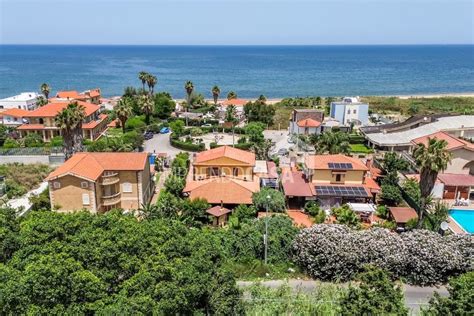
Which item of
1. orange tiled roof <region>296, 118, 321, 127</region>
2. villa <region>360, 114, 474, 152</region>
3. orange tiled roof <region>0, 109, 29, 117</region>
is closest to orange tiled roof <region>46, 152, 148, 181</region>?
orange tiled roof <region>296, 118, 321, 127</region>

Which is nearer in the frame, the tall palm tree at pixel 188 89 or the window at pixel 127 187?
the window at pixel 127 187

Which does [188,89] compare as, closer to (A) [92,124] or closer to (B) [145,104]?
(B) [145,104]

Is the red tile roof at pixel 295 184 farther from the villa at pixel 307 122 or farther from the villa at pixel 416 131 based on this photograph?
the villa at pixel 307 122

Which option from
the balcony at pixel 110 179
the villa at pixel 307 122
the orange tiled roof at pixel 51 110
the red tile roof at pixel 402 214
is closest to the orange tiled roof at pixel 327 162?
the red tile roof at pixel 402 214

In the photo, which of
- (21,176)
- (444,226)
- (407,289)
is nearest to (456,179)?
(444,226)

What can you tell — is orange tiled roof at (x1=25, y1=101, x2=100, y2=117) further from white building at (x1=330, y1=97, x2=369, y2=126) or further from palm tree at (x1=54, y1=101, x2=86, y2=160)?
white building at (x1=330, y1=97, x2=369, y2=126)

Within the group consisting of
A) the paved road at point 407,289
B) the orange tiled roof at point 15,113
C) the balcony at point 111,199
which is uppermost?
the orange tiled roof at point 15,113

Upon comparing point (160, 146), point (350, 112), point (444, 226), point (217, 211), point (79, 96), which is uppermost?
point (79, 96)
